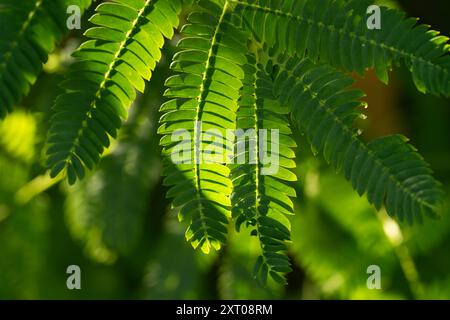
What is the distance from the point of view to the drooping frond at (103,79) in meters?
1.37

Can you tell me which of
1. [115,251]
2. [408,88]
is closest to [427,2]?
[408,88]

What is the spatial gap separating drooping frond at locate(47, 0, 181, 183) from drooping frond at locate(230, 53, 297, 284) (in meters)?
0.23

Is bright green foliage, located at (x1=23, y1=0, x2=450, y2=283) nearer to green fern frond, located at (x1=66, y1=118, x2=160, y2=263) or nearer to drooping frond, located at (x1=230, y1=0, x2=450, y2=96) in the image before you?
drooping frond, located at (x1=230, y1=0, x2=450, y2=96)

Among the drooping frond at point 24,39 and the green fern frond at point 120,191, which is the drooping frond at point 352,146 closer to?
the drooping frond at point 24,39

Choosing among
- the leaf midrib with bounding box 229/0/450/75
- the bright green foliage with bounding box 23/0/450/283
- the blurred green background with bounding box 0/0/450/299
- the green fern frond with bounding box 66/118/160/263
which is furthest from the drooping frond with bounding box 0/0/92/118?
the green fern frond with bounding box 66/118/160/263

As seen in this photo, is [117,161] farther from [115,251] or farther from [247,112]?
[247,112]

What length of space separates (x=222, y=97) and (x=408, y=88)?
7.32 feet

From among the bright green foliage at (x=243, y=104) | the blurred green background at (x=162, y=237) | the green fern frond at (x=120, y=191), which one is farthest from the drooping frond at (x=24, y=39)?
the green fern frond at (x=120, y=191)

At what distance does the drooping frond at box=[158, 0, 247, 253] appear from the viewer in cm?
138

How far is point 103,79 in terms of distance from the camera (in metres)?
1.39

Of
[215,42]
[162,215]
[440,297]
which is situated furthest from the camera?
[162,215]

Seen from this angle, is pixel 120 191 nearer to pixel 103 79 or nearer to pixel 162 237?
pixel 162 237

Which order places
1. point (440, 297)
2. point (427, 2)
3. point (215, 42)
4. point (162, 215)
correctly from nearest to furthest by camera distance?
point (215, 42) < point (440, 297) < point (162, 215) < point (427, 2)

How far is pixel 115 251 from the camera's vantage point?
2.81m
